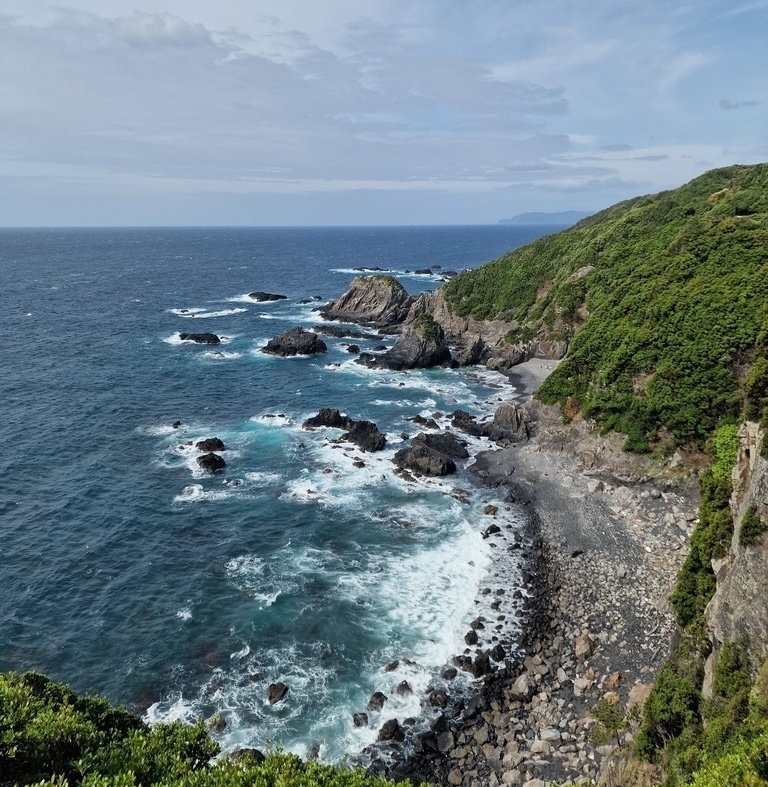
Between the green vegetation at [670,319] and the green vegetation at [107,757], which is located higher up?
the green vegetation at [670,319]

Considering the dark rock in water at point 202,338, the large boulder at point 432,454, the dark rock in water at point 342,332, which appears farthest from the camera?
the dark rock in water at point 342,332

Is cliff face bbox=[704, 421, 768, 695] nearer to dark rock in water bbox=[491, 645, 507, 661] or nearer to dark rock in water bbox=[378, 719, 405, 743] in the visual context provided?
dark rock in water bbox=[491, 645, 507, 661]

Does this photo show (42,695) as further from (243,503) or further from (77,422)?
(77,422)

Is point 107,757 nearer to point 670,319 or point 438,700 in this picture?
point 438,700

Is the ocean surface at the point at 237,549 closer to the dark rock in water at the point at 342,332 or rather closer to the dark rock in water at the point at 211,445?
the dark rock in water at the point at 211,445

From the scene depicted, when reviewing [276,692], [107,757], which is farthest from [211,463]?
[107,757]

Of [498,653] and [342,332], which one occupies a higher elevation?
[342,332]

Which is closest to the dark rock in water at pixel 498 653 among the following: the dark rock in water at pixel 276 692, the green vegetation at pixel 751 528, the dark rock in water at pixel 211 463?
the dark rock in water at pixel 276 692
